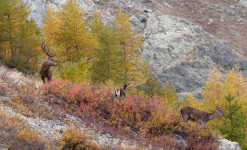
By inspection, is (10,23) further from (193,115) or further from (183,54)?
(183,54)

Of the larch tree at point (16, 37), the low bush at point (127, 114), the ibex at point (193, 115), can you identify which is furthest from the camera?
the larch tree at point (16, 37)

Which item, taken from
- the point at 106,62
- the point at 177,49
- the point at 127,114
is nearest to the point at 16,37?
the point at 106,62

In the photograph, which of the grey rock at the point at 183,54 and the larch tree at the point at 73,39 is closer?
the larch tree at the point at 73,39

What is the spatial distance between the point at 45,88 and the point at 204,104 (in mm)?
17875

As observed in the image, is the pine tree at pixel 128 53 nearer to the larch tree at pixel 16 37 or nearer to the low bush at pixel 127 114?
the larch tree at pixel 16 37

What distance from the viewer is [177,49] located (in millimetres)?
36625

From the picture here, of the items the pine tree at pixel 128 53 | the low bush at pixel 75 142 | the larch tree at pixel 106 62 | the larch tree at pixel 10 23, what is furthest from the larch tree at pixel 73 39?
the low bush at pixel 75 142

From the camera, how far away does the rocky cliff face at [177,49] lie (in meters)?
33.9

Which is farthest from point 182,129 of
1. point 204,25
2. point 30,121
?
point 204,25

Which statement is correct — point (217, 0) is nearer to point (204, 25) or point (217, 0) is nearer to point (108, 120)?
point (204, 25)

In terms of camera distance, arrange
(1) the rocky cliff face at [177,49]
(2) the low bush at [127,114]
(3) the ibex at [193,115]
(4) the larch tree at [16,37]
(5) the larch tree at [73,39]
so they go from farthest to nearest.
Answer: (1) the rocky cliff face at [177,49]
(4) the larch tree at [16,37]
(5) the larch tree at [73,39]
(3) the ibex at [193,115]
(2) the low bush at [127,114]

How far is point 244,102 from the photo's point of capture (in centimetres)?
1886

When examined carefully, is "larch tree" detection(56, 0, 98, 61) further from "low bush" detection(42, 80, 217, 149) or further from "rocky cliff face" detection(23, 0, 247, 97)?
"rocky cliff face" detection(23, 0, 247, 97)

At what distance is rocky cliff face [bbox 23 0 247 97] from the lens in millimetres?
33931
